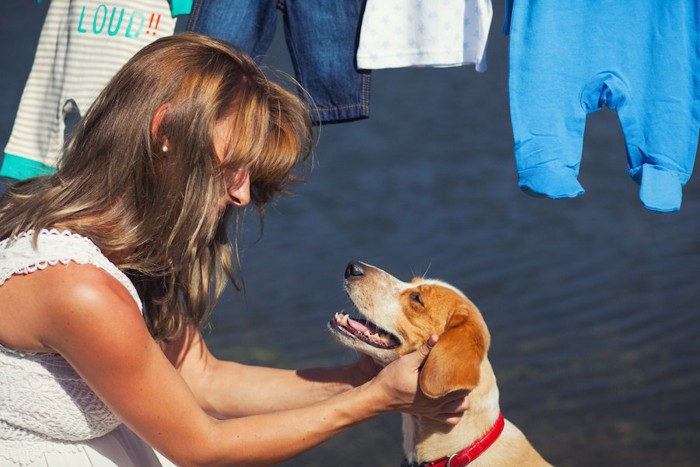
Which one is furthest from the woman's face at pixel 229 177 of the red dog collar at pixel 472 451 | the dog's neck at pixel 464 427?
the red dog collar at pixel 472 451

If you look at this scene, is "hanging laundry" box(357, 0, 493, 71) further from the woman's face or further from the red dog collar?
the red dog collar

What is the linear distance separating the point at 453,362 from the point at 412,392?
136 millimetres

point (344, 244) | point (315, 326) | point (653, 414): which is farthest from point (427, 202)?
point (653, 414)

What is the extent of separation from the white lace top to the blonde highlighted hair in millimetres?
77

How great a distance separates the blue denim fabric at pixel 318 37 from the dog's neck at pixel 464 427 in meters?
0.95

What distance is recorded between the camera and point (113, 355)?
2.28 meters

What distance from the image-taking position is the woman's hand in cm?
254

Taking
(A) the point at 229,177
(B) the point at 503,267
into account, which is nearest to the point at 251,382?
(A) the point at 229,177

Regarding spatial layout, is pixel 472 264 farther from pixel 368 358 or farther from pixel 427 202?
pixel 368 358

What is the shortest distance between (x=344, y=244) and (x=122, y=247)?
3838 millimetres

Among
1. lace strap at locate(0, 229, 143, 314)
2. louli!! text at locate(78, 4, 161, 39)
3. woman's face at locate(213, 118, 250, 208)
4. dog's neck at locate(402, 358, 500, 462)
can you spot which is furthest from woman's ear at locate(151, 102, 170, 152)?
dog's neck at locate(402, 358, 500, 462)

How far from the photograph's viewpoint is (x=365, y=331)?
3.01 metres

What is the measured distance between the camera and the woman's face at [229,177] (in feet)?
7.97

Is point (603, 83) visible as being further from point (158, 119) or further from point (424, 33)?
point (158, 119)
